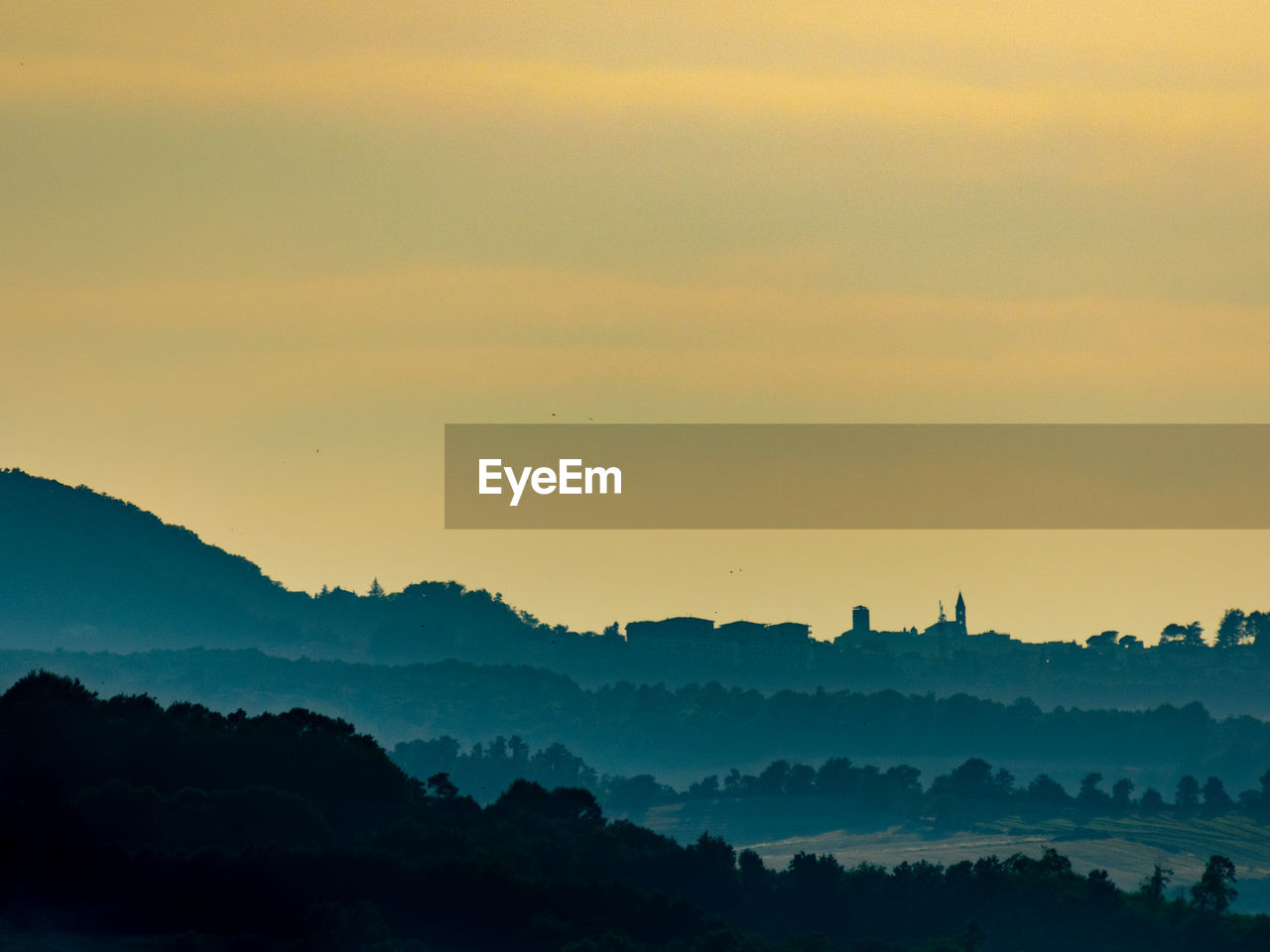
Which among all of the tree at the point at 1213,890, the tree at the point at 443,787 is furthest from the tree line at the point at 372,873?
the tree at the point at 1213,890

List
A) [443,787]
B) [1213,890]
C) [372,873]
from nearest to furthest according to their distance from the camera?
[372,873] → [443,787] → [1213,890]

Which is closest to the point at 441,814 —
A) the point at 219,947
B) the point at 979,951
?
the point at 979,951

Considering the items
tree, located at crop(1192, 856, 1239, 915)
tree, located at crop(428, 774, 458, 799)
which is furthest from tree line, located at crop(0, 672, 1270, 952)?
tree, located at crop(1192, 856, 1239, 915)

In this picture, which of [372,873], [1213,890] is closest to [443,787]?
[372,873]

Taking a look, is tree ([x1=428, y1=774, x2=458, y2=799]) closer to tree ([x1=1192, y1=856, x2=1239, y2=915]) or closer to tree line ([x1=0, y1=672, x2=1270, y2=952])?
tree line ([x1=0, y1=672, x2=1270, y2=952])

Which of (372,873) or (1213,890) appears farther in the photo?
(1213,890)

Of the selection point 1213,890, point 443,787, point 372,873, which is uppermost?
point 443,787

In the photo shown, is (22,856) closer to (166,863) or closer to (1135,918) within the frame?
(166,863)

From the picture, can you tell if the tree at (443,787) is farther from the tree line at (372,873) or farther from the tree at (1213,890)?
the tree at (1213,890)

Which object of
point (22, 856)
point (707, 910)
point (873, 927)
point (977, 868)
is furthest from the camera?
point (977, 868)

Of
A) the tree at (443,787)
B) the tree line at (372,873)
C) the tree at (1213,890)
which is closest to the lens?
the tree line at (372,873)

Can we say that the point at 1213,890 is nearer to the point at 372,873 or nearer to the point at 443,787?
the point at 443,787
